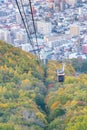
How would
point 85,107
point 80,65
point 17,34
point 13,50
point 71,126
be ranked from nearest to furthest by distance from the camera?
point 71,126, point 85,107, point 13,50, point 80,65, point 17,34

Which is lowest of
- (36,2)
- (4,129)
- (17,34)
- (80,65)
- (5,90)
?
(36,2)

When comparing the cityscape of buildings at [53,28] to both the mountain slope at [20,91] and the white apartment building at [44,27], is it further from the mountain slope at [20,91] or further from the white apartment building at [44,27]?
the mountain slope at [20,91]

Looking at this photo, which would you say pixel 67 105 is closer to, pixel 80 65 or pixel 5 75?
pixel 5 75

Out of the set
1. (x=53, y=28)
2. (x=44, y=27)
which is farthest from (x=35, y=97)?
(x=44, y=27)

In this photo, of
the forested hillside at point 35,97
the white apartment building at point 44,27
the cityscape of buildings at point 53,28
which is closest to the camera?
the forested hillside at point 35,97

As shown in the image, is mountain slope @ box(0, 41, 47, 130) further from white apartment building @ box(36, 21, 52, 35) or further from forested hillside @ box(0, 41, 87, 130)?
white apartment building @ box(36, 21, 52, 35)

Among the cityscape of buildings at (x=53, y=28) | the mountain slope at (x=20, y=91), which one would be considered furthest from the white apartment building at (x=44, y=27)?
the mountain slope at (x=20, y=91)

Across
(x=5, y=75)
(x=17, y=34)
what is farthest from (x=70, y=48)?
(x=5, y=75)
